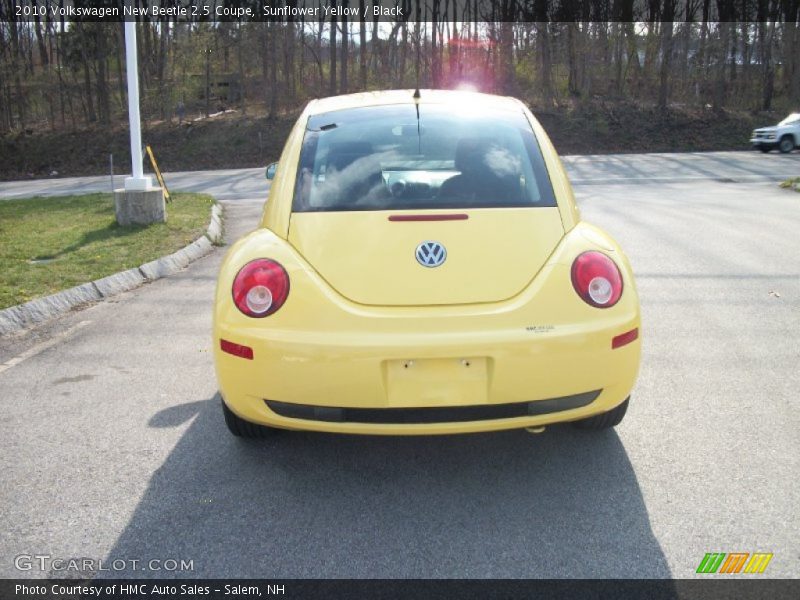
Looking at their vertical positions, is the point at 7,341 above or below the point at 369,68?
below

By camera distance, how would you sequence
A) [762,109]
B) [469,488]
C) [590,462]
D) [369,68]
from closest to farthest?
[469,488] < [590,462] < [762,109] < [369,68]

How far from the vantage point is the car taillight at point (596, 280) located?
3.06 m

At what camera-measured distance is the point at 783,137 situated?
2692 centimetres

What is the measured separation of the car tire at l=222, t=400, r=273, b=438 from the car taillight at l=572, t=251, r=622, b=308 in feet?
5.29

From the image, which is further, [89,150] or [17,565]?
[89,150]

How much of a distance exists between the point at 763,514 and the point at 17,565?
2.82 m

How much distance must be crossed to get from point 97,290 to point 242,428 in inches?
166

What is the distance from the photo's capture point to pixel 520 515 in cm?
293

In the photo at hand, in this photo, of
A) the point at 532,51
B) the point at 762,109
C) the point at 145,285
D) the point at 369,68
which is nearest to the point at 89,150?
the point at 369,68

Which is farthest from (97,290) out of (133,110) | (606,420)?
(606,420)

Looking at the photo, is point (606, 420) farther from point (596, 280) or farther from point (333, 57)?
point (333, 57)

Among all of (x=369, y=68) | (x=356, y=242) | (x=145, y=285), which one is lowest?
(x=145, y=285)

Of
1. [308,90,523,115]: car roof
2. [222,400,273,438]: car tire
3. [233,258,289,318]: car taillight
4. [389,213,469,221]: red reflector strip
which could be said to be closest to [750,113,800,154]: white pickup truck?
[308,90,523,115]: car roof

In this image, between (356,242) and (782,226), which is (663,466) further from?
(782,226)
